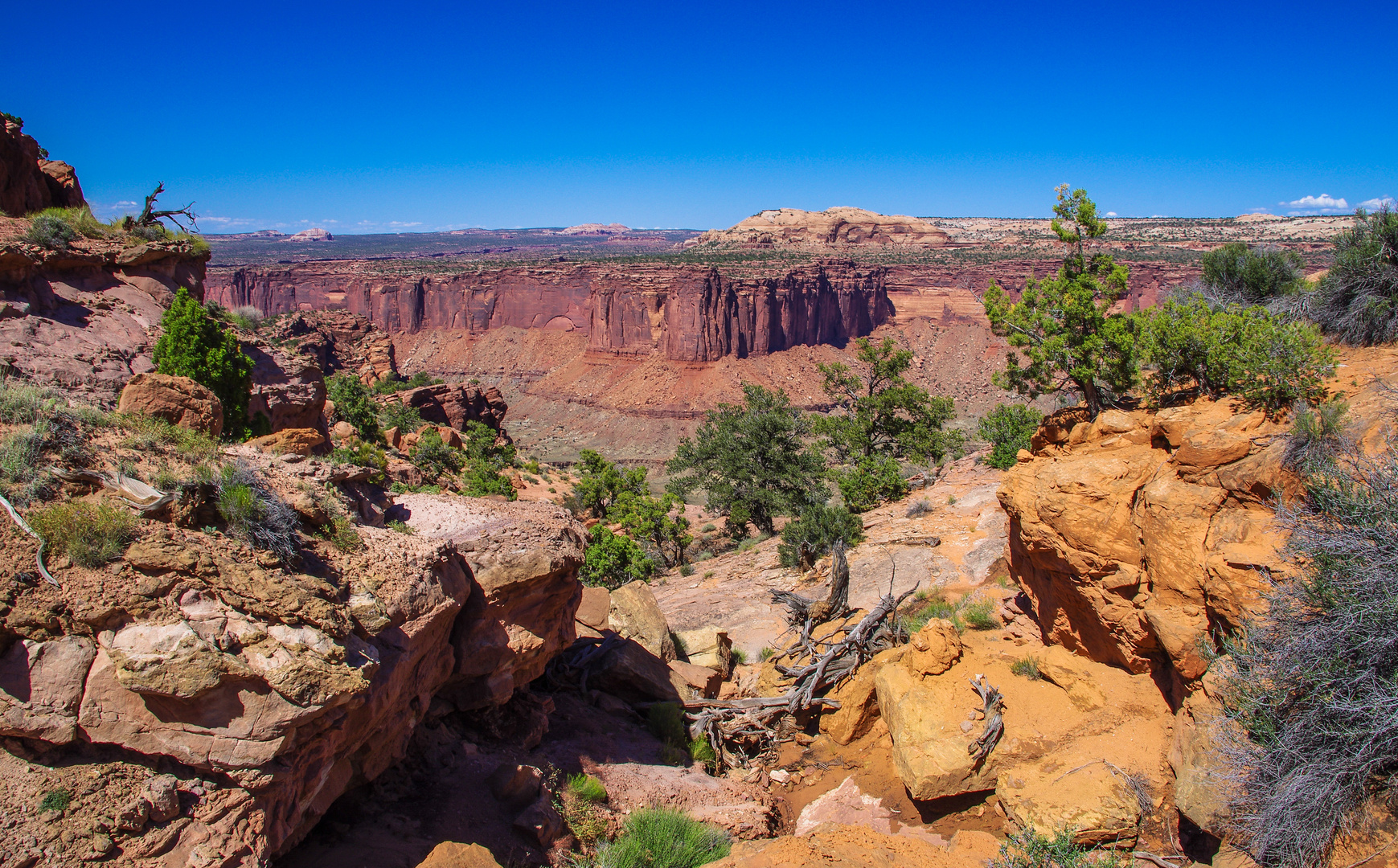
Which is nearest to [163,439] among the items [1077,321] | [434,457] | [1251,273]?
[1077,321]

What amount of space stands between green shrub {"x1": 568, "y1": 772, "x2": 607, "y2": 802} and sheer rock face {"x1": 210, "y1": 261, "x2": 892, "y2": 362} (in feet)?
225

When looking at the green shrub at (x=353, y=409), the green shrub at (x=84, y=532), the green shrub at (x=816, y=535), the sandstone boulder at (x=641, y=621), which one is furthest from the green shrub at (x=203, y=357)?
the green shrub at (x=353, y=409)

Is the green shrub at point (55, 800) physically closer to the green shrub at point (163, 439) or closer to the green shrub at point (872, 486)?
the green shrub at point (163, 439)

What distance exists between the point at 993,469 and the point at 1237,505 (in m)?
15.5

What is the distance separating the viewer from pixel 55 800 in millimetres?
4234

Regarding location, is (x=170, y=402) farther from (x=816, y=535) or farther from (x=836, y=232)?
(x=836, y=232)

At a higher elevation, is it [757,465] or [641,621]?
[641,621]

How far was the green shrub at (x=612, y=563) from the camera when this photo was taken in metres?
19.7

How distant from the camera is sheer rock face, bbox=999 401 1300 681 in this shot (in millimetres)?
6328

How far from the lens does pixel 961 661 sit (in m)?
8.40

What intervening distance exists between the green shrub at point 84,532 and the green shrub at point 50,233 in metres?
13.6

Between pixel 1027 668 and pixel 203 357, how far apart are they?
49.7 ft

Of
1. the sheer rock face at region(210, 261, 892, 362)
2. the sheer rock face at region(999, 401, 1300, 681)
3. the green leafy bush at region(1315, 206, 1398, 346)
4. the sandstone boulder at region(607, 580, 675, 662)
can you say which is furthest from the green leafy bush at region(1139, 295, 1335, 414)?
the sheer rock face at region(210, 261, 892, 362)

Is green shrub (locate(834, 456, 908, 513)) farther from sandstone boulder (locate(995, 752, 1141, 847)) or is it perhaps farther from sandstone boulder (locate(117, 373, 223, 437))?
sandstone boulder (locate(117, 373, 223, 437))
